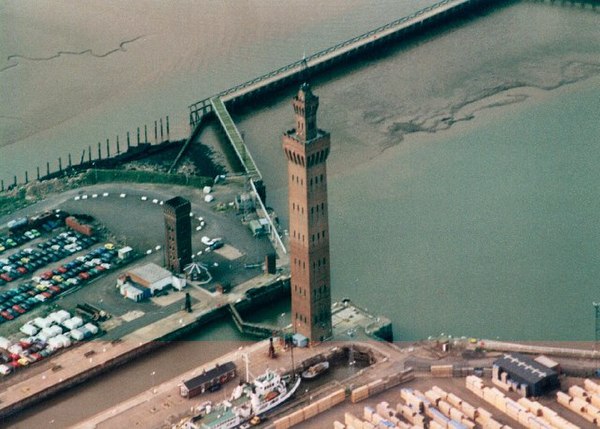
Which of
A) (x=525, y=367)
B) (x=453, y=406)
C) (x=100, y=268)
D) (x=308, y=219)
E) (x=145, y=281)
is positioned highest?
(x=308, y=219)

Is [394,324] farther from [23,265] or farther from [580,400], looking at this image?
[23,265]

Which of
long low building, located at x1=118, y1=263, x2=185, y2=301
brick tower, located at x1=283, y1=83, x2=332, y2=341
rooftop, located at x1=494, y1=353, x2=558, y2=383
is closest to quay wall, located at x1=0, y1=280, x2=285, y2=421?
long low building, located at x1=118, y1=263, x2=185, y2=301

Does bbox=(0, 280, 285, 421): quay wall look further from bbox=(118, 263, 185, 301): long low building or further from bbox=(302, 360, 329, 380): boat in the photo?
bbox=(302, 360, 329, 380): boat

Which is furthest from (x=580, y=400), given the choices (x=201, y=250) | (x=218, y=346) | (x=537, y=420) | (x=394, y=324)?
(x=201, y=250)

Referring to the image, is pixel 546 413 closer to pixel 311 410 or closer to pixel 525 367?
pixel 525 367

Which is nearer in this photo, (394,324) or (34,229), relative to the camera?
(394,324)

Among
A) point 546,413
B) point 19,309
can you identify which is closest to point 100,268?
point 19,309
